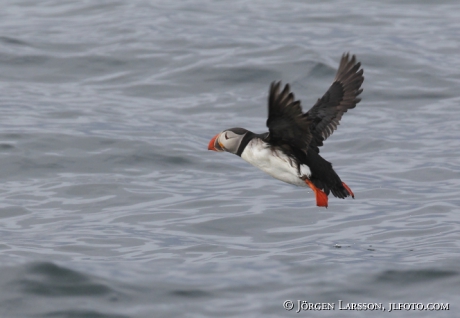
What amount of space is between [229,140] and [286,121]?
3.01 feet

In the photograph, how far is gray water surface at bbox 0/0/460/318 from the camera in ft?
21.8

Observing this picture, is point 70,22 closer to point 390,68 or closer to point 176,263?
point 390,68

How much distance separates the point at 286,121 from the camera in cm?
652

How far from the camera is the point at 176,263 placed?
24.1 feet

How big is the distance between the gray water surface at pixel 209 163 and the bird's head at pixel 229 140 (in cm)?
96

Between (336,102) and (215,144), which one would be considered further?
(336,102)

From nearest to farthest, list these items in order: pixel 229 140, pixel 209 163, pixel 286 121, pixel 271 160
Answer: pixel 286 121 → pixel 271 160 → pixel 229 140 → pixel 209 163

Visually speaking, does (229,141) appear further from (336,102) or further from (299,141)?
(336,102)

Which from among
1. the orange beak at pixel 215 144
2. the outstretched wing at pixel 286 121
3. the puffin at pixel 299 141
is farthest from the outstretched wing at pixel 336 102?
the orange beak at pixel 215 144

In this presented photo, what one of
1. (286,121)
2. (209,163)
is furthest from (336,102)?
(209,163)

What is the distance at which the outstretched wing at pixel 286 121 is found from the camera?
20.4 feet

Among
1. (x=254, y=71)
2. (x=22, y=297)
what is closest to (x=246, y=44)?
(x=254, y=71)

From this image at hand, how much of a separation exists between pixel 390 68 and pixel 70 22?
6.69 meters

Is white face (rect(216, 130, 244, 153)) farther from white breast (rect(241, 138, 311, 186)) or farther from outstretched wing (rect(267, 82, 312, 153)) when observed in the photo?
→ outstretched wing (rect(267, 82, 312, 153))
